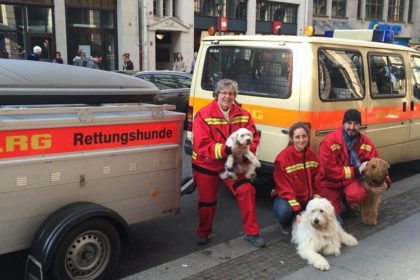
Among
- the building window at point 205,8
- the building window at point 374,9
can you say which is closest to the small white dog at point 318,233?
the building window at point 205,8

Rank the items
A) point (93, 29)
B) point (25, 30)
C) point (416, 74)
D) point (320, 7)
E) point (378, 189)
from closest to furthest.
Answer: point (378, 189) < point (416, 74) < point (25, 30) < point (93, 29) < point (320, 7)

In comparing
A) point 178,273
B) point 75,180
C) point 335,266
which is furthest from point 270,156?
point 75,180

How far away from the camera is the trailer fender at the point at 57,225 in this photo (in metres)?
3.48

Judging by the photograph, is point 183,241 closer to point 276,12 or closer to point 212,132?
point 212,132

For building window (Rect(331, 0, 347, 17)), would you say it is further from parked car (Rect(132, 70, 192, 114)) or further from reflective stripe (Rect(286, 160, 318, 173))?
reflective stripe (Rect(286, 160, 318, 173))

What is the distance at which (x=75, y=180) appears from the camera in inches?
147

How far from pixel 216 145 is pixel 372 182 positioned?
182 cm

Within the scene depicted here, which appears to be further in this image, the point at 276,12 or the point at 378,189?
the point at 276,12

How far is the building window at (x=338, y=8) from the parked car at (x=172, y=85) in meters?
32.4

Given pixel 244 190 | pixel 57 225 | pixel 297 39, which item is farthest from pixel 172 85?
pixel 57 225

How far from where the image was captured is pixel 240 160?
450 cm

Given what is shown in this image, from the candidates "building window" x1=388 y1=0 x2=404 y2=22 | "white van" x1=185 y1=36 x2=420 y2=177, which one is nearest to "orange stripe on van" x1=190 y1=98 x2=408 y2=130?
"white van" x1=185 y1=36 x2=420 y2=177

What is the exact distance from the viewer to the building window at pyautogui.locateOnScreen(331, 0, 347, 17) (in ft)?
135

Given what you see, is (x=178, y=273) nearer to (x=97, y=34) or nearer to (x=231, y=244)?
(x=231, y=244)
